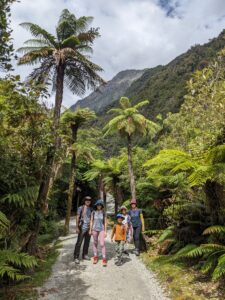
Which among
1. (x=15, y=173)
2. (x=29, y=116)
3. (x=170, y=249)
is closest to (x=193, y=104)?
(x=170, y=249)

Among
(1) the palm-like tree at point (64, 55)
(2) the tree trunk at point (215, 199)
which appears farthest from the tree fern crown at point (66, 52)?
(2) the tree trunk at point (215, 199)

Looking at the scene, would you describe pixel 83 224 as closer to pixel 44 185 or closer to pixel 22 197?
pixel 44 185

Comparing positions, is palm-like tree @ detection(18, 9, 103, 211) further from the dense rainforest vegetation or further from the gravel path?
the gravel path

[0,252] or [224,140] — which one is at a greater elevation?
[224,140]

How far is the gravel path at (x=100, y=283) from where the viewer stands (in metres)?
6.25

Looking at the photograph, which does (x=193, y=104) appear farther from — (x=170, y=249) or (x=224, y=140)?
(x=170, y=249)

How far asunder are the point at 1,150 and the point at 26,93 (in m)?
1.36

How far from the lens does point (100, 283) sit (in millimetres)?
6980

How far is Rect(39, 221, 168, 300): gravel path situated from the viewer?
6.25 m

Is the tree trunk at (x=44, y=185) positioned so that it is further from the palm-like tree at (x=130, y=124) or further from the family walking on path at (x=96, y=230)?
the palm-like tree at (x=130, y=124)

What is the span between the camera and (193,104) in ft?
34.0

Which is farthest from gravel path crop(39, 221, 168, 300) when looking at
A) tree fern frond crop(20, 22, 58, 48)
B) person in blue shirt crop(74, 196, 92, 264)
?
tree fern frond crop(20, 22, 58, 48)

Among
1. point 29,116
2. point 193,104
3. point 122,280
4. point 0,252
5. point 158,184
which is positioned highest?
point 193,104

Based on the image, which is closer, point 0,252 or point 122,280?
point 0,252
